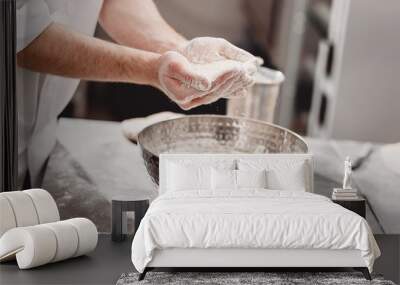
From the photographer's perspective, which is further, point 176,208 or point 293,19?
point 293,19

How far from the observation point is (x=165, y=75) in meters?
6.33

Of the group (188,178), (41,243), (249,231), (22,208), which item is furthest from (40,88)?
(249,231)

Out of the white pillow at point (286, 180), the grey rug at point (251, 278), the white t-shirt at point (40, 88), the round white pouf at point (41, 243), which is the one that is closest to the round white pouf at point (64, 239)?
the round white pouf at point (41, 243)

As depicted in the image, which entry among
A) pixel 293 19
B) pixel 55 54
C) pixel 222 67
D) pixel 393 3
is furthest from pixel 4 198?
pixel 393 3

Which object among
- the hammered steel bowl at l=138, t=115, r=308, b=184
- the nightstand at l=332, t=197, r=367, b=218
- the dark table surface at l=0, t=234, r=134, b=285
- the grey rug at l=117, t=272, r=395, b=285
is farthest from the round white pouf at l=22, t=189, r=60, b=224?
the nightstand at l=332, t=197, r=367, b=218

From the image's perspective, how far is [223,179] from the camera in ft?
18.3

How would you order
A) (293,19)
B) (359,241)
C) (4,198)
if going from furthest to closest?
(293,19), (4,198), (359,241)

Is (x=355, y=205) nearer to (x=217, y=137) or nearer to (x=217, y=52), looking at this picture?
(x=217, y=137)

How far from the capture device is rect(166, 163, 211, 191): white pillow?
5654 mm

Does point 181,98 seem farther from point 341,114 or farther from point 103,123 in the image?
point 341,114

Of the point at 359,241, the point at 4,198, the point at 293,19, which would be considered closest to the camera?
the point at 359,241

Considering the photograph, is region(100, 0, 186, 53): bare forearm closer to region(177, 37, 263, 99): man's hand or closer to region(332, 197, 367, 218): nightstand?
region(177, 37, 263, 99): man's hand

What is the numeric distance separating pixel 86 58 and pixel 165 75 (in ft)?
2.34

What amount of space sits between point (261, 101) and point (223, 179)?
106 cm
